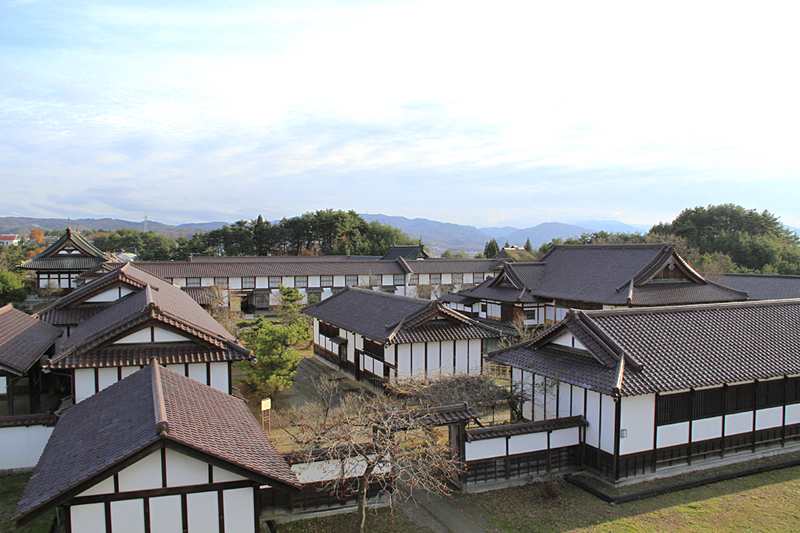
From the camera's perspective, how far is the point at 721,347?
Answer: 14.3 m

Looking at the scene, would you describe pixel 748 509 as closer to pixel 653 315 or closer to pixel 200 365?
pixel 653 315

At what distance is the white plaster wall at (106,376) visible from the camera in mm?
13266

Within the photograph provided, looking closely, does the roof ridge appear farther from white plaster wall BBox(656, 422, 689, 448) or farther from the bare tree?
white plaster wall BBox(656, 422, 689, 448)

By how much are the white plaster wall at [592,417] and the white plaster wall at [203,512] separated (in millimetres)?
9372

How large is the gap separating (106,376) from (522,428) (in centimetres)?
1132

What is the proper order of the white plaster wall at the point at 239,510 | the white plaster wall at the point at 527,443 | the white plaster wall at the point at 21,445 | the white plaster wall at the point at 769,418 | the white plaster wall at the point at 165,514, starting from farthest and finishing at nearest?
1. the white plaster wall at the point at 769,418
2. the white plaster wall at the point at 21,445
3. the white plaster wall at the point at 527,443
4. the white plaster wall at the point at 239,510
5. the white plaster wall at the point at 165,514

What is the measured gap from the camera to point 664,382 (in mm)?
12203

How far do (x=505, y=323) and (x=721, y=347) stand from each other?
64.5 feet

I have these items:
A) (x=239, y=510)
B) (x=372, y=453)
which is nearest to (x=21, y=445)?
(x=239, y=510)

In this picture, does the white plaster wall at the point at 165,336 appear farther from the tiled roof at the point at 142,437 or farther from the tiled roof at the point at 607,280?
the tiled roof at the point at 607,280

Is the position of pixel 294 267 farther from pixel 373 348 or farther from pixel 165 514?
pixel 165 514

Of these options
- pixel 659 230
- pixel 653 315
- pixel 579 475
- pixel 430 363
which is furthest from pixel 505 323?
pixel 659 230

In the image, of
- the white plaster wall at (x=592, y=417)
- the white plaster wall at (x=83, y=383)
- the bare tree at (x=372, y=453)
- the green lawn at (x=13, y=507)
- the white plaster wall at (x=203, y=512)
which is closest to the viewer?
the white plaster wall at (x=203, y=512)

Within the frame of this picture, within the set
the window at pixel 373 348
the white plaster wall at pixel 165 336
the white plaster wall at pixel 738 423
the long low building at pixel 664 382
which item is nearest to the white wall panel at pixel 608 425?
the long low building at pixel 664 382
